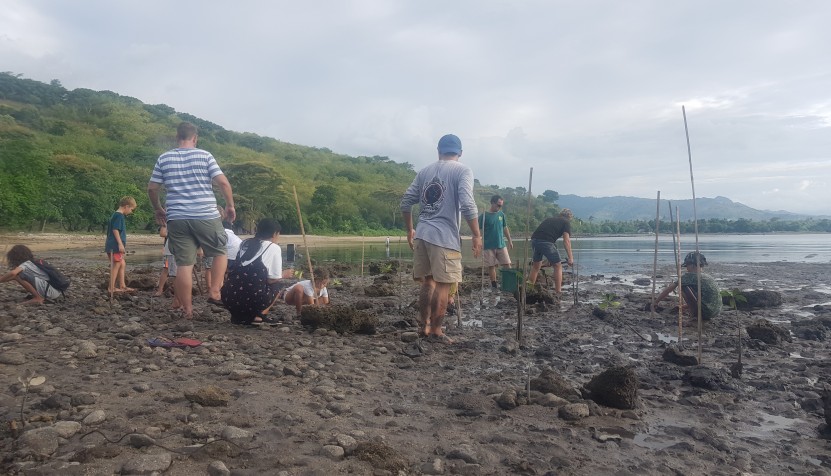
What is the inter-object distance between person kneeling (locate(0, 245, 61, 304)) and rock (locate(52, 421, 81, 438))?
15.9 feet

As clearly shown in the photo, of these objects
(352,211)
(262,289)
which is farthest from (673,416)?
(352,211)

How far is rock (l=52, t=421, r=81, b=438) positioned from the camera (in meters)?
2.48

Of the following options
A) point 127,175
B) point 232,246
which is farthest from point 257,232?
point 127,175

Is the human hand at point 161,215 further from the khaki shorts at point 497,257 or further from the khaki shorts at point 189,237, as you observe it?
the khaki shorts at point 497,257

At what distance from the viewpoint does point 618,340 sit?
6191 mm

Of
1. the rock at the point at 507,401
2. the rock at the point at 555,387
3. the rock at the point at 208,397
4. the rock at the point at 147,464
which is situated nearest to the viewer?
the rock at the point at 147,464

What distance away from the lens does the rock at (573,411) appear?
337cm

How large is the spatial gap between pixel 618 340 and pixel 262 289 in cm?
405

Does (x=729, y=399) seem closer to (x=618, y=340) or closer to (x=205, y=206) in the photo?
(x=618, y=340)

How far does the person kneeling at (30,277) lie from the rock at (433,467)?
6.09 meters

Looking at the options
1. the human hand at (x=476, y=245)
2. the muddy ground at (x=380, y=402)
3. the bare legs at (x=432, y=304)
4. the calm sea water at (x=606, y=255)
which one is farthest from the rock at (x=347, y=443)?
the calm sea water at (x=606, y=255)

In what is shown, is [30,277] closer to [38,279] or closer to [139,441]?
[38,279]

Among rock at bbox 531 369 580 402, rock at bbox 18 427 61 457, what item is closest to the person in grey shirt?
rock at bbox 531 369 580 402

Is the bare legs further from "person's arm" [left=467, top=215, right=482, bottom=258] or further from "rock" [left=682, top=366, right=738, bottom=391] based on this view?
"rock" [left=682, top=366, right=738, bottom=391]
